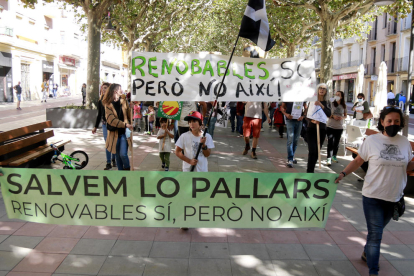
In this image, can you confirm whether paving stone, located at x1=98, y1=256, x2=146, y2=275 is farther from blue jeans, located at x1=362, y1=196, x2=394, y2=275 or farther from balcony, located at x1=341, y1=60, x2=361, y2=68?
balcony, located at x1=341, y1=60, x2=361, y2=68

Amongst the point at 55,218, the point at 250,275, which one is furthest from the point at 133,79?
the point at 250,275

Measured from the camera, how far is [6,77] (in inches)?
1223

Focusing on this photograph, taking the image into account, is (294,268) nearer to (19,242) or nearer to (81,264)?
(81,264)

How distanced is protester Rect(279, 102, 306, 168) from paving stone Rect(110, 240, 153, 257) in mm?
4735

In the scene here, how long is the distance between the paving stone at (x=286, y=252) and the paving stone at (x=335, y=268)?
0.21m

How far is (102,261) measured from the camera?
400cm

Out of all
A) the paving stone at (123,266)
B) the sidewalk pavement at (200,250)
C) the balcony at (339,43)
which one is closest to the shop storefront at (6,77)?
the sidewalk pavement at (200,250)

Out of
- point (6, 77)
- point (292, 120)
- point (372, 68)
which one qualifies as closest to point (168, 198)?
point (292, 120)

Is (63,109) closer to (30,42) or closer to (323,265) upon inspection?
(323,265)

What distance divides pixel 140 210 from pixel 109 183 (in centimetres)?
42

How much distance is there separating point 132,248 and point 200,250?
29.8 inches

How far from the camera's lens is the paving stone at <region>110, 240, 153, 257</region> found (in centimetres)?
419

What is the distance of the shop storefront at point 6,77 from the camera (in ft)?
100.0

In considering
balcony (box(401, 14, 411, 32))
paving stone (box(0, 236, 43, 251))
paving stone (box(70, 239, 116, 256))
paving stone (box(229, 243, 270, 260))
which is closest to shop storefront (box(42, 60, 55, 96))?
balcony (box(401, 14, 411, 32))
